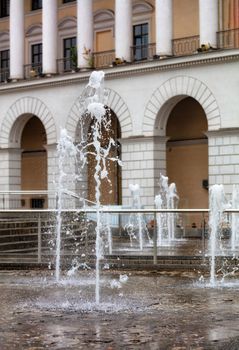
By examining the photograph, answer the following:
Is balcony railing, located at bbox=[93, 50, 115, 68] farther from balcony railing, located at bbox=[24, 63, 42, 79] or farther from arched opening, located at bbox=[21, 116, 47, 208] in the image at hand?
arched opening, located at bbox=[21, 116, 47, 208]

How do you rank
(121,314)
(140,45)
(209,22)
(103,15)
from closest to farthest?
(121,314) < (209,22) < (140,45) < (103,15)

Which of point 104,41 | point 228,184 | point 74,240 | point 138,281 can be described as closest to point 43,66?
point 104,41

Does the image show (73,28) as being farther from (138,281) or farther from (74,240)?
(138,281)

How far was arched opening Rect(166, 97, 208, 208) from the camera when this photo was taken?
1523 inches

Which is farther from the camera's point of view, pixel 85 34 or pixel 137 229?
pixel 85 34

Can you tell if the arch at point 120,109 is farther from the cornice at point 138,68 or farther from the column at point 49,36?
the column at point 49,36

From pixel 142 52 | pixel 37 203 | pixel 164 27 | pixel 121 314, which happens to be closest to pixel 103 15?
pixel 142 52

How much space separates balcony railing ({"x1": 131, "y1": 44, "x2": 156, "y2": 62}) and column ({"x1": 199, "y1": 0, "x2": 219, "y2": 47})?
4.11 metres

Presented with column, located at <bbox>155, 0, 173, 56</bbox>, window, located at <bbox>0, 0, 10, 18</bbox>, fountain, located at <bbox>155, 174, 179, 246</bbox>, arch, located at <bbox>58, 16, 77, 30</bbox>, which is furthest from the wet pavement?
window, located at <bbox>0, 0, 10, 18</bbox>

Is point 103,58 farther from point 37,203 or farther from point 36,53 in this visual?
point 37,203

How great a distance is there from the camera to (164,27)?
116 ft

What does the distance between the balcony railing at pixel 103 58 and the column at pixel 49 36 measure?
2.46m

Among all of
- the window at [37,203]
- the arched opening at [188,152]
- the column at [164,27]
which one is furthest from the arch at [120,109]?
the window at [37,203]

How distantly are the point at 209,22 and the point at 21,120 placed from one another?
1330 centimetres
